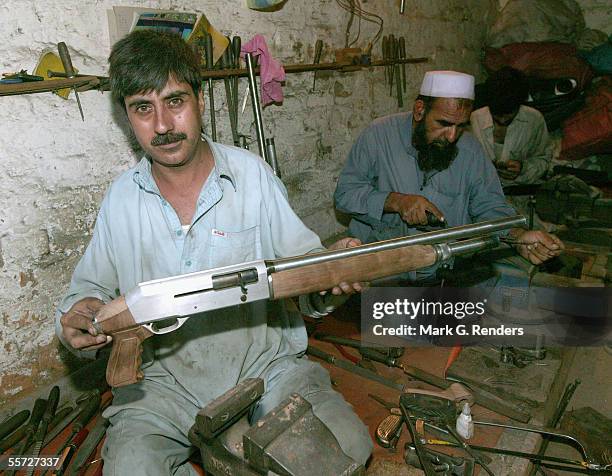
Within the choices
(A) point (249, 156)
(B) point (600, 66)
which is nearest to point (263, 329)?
(A) point (249, 156)

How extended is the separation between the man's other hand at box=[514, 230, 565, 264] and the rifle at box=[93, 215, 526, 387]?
90 cm

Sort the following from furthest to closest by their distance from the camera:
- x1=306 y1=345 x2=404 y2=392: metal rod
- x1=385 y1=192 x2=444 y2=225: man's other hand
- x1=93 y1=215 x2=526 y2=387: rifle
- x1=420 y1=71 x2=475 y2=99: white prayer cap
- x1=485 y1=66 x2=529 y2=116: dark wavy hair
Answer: x1=485 y1=66 x2=529 y2=116: dark wavy hair
x1=420 y1=71 x2=475 y2=99: white prayer cap
x1=385 y1=192 x2=444 y2=225: man's other hand
x1=306 y1=345 x2=404 y2=392: metal rod
x1=93 y1=215 x2=526 y2=387: rifle

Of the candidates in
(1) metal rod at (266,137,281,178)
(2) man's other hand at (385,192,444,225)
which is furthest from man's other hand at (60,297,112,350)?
(2) man's other hand at (385,192,444,225)

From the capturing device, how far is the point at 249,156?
2148 mm

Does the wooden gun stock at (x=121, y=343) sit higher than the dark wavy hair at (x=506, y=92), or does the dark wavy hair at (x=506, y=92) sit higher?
the dark wavy hair at (x=506, y=92)

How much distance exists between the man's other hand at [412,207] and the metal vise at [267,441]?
163cm

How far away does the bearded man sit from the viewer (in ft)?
10.1

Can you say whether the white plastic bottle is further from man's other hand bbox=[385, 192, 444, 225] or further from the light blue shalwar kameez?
man's other hand bbox=[385, 192, 444, 225]

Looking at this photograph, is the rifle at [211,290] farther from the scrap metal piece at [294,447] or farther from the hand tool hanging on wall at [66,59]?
the hand tool hanging on wall at [66,59]

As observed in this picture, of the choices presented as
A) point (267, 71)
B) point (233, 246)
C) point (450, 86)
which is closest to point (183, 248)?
point (233, 246)

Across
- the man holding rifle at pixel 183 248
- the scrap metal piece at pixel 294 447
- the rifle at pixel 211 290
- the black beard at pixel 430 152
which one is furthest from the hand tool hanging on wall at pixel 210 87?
the scrap metal piece at pixel 294 447

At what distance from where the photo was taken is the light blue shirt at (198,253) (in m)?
1.96

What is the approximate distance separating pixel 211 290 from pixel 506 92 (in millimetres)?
4048

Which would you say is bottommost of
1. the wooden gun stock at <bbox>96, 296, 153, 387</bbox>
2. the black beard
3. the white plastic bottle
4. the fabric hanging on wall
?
the white plastic bottle
